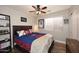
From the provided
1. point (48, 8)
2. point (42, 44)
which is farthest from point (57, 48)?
point (48, 8)

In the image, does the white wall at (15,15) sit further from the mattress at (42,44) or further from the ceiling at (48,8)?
the mattress at (42,44)

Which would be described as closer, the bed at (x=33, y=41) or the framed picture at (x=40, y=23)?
the bed at (x=33, y=41)

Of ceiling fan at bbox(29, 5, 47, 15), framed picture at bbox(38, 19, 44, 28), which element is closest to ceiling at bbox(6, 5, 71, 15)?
ceiling fan at bbox(29, 5, 47, 15)

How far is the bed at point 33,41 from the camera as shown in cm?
123

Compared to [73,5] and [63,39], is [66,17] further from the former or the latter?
[63,39]

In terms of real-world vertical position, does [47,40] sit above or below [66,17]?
below

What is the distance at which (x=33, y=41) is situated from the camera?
128 cm

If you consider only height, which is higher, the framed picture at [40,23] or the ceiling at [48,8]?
the ceiling at [48,8]

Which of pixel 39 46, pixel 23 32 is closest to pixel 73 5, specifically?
pixel 39 46

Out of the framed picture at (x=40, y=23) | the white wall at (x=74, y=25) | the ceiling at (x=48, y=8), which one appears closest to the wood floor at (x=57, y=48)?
the white wall at (x=74, y=25)

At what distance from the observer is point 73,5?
1.13 metres

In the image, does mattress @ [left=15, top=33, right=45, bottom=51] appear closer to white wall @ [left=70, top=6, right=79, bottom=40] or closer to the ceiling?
the ceiling

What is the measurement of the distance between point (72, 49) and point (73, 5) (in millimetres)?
645

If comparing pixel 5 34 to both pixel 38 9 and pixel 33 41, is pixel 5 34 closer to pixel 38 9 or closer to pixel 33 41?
pixel 33 41
